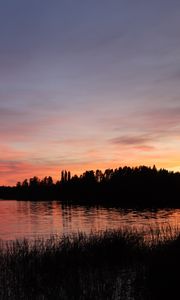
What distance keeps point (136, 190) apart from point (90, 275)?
6142 inches

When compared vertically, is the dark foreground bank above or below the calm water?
above

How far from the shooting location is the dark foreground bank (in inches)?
470

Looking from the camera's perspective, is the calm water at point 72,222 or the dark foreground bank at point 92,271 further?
the calm water at point 72,222

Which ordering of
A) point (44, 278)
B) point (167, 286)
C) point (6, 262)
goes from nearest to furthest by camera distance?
point (167, 286)
point (44, 278)
point (6, 262)

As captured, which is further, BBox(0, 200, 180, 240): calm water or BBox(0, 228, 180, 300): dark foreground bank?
BBox(0, 200, 180, 240): calm water

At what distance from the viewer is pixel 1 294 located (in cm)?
1305

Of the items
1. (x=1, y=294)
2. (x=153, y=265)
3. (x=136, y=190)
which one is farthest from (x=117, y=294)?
(x=136, y=190)

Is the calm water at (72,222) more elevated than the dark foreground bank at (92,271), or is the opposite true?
the dark foreground bank at (92,271)

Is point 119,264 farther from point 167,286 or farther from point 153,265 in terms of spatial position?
point 167,286

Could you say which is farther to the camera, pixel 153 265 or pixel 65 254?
pixel 65 254

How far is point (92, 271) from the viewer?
14898 mm

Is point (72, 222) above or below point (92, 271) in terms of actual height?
below

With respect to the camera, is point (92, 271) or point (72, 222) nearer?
point (92, 271)

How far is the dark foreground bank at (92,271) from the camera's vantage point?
11.9 meters
